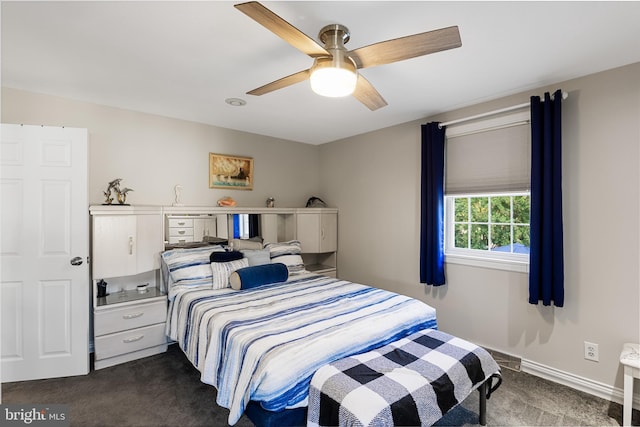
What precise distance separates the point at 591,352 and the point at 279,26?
122 inches

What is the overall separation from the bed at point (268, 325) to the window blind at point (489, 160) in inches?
53.2

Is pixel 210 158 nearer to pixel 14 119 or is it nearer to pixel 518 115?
pixel 14 119

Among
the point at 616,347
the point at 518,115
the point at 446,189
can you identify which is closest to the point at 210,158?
the point at 446,189

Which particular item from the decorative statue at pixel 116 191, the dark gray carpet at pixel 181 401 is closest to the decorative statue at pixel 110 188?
the decorative statue at pixel 116 191

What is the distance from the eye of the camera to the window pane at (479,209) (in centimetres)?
306

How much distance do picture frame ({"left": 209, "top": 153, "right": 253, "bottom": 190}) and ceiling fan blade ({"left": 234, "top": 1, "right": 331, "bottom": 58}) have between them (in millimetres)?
2470

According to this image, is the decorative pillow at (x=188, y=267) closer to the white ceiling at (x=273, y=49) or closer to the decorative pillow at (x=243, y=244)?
the decorative pillow at (x=243, y=244)

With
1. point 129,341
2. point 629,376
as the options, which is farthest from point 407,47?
point 129,341

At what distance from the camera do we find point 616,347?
7.33ft

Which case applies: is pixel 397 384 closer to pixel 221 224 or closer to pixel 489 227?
pixel 489 227

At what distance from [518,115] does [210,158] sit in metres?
3.23

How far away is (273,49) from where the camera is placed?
1976 mm

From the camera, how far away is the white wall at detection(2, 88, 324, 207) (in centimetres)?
278

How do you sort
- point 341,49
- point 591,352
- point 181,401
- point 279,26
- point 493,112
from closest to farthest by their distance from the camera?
1. point 279,26
2. point 341,49
3. point 181,401
4. point 591,352
5. point 493,112
